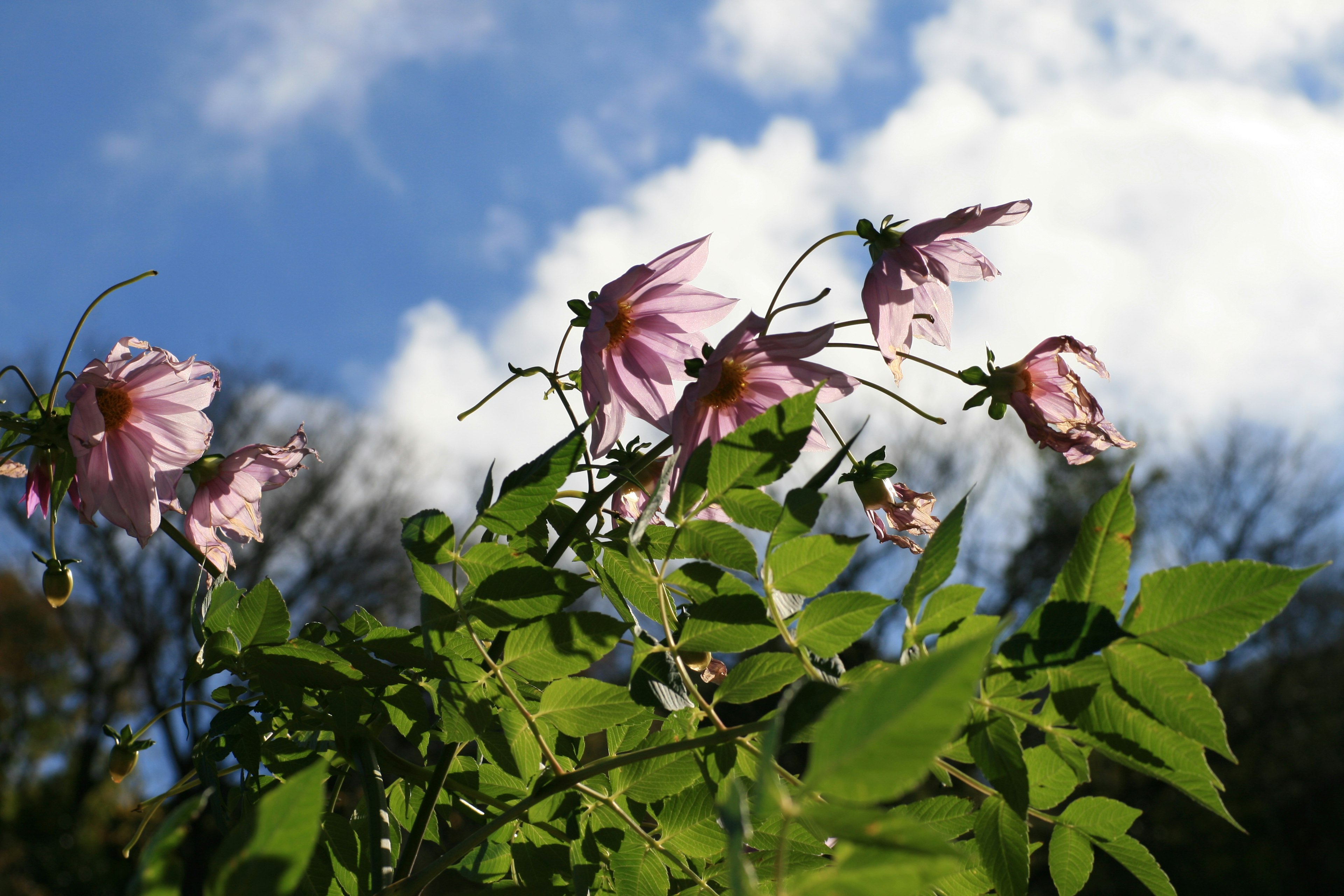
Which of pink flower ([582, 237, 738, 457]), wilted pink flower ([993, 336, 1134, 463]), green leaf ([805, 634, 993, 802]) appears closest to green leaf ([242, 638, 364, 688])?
pink flower ([582, 237, 738, 457])

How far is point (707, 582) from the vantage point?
30 cm

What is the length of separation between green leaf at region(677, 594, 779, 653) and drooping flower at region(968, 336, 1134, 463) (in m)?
0.25

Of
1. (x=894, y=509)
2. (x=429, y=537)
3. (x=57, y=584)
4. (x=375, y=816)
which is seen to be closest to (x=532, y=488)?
(x=429, y=537)

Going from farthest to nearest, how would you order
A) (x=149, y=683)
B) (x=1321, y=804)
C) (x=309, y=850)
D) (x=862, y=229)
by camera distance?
(x=149, y=683), (x=1321, y=804), (x=862, y=229), (x=309, y=850)

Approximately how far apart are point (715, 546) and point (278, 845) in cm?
17

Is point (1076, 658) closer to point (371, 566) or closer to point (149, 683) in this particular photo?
point (371, 566)

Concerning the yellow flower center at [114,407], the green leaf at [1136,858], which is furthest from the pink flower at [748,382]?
the yellow flower center at [114,407]

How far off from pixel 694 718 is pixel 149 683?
11.3 m

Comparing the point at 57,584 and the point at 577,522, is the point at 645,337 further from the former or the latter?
the point at 57,584

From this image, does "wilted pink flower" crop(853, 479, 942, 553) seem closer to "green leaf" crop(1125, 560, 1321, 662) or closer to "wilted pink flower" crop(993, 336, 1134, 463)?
"wilted pink flower" crop(993, 336, 1134, 463)

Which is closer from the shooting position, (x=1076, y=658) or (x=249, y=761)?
(x=1076, y=658)

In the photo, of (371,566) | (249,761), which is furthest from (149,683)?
(249,761)

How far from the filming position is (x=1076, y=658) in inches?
9.3

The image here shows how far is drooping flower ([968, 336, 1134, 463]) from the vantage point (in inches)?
18.6
